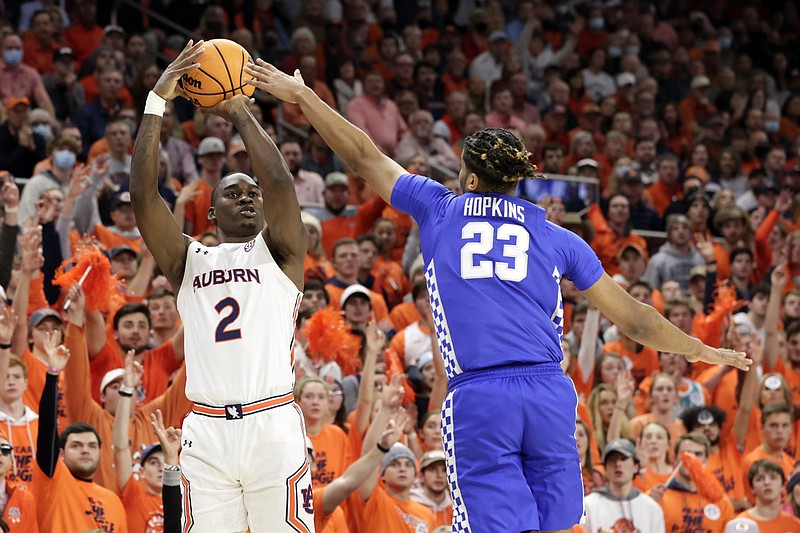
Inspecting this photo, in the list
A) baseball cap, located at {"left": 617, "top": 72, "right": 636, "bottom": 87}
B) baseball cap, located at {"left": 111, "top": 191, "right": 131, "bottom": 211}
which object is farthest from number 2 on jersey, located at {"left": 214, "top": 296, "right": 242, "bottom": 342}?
baseball cap, located at {"left": 617, "top": 72, "right": 636, "bottom": 87}

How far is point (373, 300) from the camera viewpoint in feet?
37.9

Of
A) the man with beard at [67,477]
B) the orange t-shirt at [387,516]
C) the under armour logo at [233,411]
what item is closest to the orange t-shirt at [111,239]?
the man with beard at [67,477]

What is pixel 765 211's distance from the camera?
15656mm

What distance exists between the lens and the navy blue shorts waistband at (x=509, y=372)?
205 inches

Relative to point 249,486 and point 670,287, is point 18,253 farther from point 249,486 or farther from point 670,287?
point 670,287

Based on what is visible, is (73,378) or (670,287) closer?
(73,378)

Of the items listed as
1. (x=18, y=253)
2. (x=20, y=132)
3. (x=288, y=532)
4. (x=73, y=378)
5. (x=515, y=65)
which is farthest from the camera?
(x=515, y=65)

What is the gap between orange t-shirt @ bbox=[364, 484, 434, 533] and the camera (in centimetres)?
865

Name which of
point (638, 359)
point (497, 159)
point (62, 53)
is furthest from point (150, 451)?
point (62, 53)

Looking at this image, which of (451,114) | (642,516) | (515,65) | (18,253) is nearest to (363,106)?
(451,114)

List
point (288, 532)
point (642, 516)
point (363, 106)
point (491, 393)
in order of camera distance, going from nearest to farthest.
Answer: point (491, 393) < point (288, 532) < point (642, 516) < point (363, 106)

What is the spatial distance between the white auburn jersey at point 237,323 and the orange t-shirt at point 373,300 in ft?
17.5

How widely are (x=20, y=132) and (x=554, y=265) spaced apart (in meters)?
8.01

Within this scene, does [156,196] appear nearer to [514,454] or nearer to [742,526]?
[514,454]
